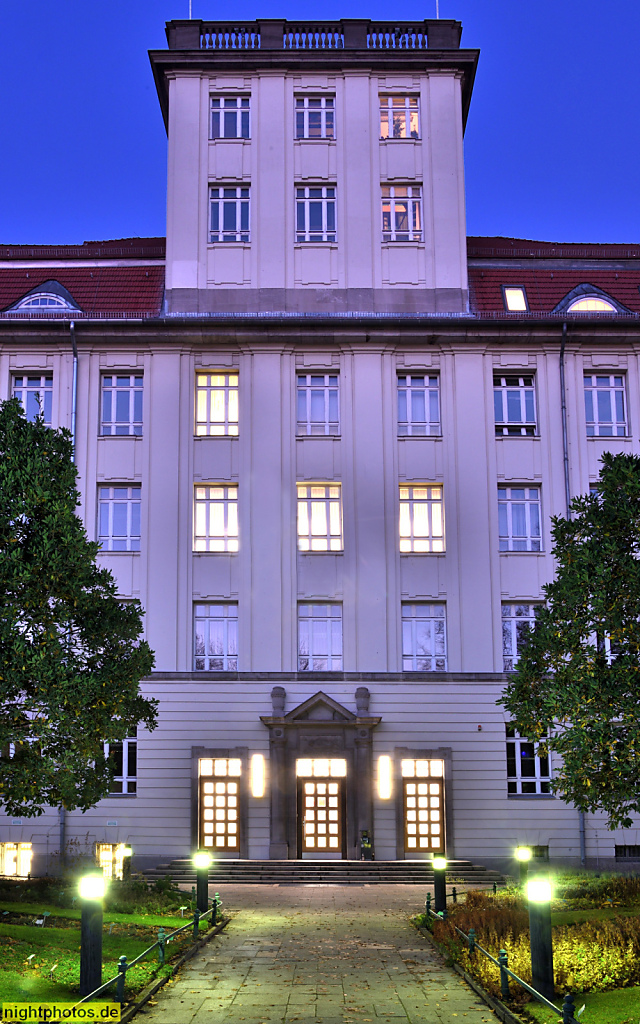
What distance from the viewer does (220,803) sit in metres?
31.8

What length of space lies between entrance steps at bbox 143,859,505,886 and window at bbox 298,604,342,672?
5.95 metres

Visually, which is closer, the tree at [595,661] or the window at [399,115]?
the tree at [595,661]

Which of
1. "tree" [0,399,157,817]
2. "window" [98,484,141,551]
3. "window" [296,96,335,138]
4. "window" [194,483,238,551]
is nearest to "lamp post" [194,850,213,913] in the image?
"tree" [0,399,157,817]

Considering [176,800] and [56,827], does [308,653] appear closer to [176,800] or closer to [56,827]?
[176,800]

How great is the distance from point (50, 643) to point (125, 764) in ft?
52.2

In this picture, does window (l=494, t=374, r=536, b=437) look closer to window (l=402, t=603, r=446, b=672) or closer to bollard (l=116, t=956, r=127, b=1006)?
window (l=402, t=603, r=446, b=672)

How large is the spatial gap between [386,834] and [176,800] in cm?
660

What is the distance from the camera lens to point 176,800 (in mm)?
31625

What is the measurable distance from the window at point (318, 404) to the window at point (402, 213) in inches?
219

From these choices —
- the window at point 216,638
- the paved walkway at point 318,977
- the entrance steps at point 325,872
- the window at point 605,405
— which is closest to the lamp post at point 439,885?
the paved walkway at point 318,977

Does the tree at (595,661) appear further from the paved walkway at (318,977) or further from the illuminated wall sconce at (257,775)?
the illuminated wall sconce at (257,775)

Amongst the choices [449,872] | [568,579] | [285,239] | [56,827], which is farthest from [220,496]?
[568,579]

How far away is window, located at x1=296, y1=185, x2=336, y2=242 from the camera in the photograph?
35.5 meters

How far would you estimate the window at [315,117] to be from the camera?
119 ft
